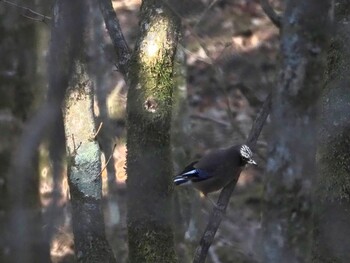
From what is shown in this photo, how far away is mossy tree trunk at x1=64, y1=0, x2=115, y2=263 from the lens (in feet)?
13.0

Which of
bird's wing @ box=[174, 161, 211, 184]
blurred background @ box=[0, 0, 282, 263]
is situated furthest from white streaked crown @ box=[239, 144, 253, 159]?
bird's wing @ box=[174, 161, 211, 184]

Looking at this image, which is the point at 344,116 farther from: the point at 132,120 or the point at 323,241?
the point at 132,120

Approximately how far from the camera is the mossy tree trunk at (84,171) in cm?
397

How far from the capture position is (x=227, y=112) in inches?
269

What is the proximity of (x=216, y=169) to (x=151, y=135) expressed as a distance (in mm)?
1450

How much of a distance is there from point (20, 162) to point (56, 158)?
0.29 meters

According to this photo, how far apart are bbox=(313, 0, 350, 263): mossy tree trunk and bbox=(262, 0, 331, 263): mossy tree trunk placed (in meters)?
0.76

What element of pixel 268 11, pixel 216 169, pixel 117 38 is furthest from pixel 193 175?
pixel 268 11

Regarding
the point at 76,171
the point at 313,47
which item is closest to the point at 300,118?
the point at 313,47

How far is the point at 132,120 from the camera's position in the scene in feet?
11.8

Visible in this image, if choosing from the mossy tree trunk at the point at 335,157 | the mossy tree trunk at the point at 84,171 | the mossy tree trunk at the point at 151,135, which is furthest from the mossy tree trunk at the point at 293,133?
the mossy tree trunk at the point at 84,171

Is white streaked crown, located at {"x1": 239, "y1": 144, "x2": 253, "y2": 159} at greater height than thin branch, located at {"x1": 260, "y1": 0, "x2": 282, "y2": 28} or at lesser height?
lesser

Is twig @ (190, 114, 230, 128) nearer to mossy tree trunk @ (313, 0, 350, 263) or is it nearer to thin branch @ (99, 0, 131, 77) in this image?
thin branch @ (99, 0, 131, 77)

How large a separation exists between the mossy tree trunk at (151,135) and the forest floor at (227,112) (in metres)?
1.95
